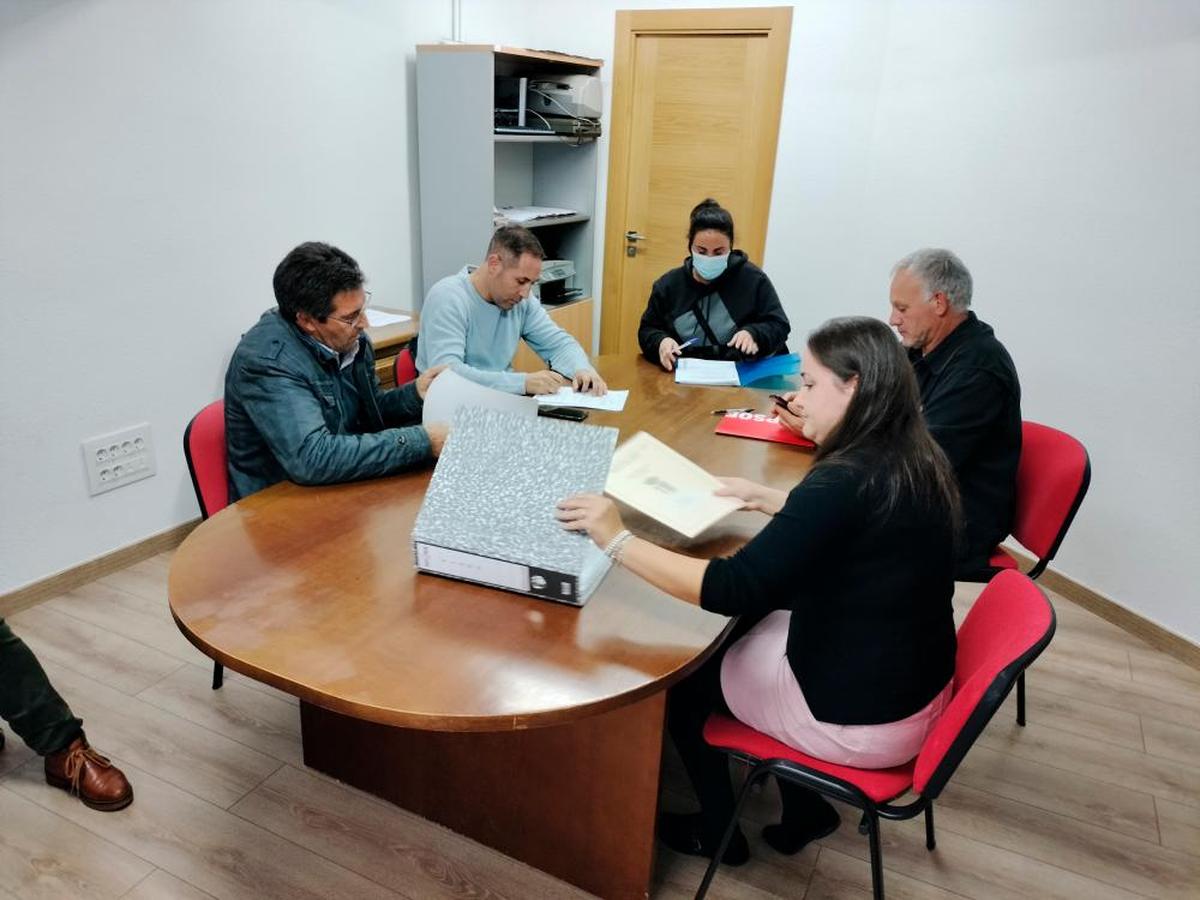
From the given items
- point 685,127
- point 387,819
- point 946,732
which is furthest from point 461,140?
point 946,732

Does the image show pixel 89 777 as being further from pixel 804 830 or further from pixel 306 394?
pixel 804 830

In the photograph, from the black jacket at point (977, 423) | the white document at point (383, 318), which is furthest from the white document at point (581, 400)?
the white document at point (383, 318)

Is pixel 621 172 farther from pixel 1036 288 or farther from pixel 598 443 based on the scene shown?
pixel 598 443

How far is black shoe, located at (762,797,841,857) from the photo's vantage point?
70.6 inches

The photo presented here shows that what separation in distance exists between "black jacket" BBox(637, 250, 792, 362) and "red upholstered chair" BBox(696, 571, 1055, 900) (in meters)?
1.60

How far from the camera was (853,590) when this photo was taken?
1.32 m

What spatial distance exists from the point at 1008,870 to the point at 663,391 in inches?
60.0

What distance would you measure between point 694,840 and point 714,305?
6.19 feet

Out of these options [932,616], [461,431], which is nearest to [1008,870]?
[932,616]

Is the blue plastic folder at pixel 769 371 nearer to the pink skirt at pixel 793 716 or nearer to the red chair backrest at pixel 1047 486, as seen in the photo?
the red chair backrest at pixel 1047 486

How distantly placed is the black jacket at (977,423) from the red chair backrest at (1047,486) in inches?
2.1

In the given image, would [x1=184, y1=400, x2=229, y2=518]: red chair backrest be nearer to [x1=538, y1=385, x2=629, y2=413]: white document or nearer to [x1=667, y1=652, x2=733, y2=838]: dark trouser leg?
[x1=538, y1=385, x2=629, y2=413]: white document

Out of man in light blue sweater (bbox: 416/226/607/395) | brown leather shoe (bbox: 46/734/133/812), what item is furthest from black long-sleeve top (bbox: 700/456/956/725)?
brown leather shoe (bbox: 46/734/133/812)

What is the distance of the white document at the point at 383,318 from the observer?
11.2 feet
